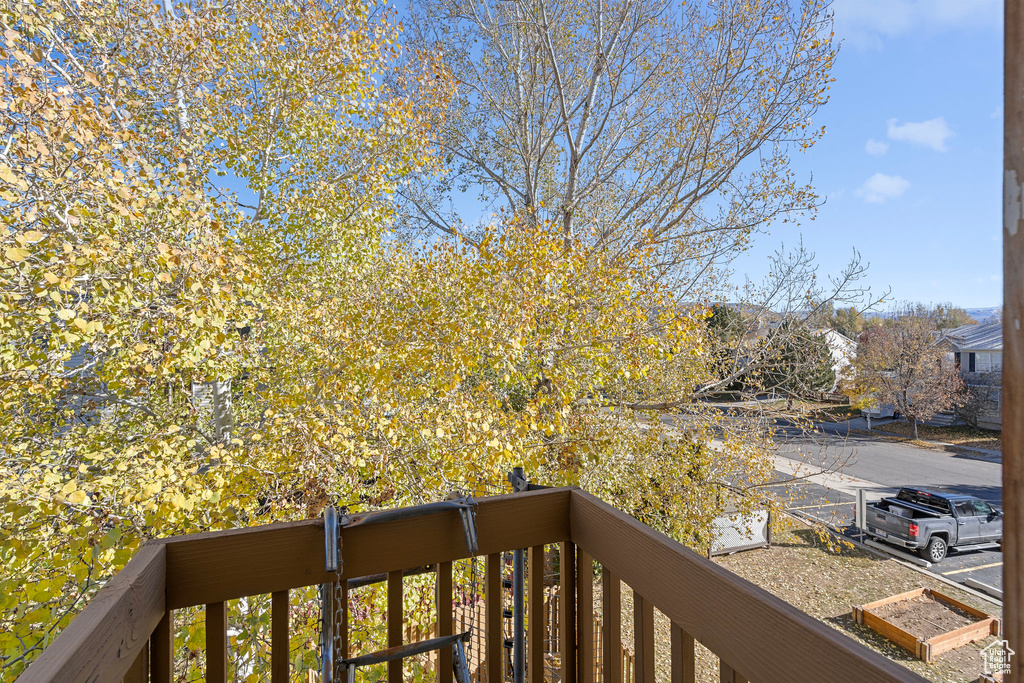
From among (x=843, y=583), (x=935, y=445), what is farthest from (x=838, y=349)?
(x=843, y=583)

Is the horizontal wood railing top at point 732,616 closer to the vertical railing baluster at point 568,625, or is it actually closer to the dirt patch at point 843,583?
the vertical railing baluster at point 568,625

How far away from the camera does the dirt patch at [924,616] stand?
207 inches

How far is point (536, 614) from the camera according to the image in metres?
1.14

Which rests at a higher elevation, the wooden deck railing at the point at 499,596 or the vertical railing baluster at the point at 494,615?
the wooden deck railing at the point at 499,596

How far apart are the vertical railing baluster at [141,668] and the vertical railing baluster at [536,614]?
2.47ft

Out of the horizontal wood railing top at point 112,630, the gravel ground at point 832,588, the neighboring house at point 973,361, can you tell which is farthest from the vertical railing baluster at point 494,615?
the neighboring house at point 973,361

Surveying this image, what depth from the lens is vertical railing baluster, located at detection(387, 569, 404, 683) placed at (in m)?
1.02

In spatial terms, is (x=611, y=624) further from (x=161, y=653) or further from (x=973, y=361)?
(x=973, y=361)

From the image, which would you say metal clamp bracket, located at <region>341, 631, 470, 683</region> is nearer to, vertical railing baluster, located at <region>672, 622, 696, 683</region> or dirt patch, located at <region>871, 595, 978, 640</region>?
vertical railing baluster, located at <region>672, 622, 696, 683</region>

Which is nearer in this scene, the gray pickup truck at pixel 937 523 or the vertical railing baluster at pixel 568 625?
the vertical railing baluster at pixel 568 625

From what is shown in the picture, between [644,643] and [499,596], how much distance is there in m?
0.35

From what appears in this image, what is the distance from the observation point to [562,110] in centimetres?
603

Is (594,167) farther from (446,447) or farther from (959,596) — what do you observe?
(959,596)

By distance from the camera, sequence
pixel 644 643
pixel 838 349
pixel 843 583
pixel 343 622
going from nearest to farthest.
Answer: pixel 644 643, pixel 343 622, pixel 843 583, pixel 838 349
